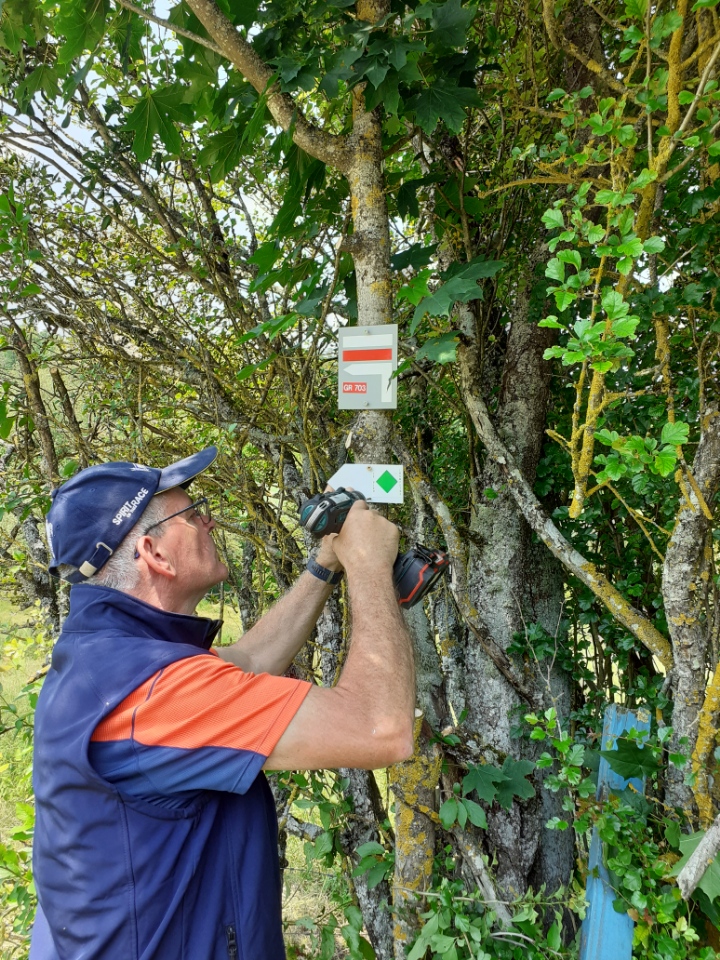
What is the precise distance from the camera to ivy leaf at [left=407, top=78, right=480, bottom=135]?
1979 millimetres

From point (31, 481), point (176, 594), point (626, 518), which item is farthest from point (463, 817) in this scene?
point (31, 481)

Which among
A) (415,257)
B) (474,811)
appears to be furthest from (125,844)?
(415,257)

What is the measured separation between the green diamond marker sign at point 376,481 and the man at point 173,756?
0.90ft

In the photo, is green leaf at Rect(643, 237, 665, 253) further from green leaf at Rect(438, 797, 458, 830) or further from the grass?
the grass

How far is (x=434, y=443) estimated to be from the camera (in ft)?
11.5

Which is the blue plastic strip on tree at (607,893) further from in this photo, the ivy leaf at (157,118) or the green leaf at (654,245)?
the ivy leaf at (157,118)

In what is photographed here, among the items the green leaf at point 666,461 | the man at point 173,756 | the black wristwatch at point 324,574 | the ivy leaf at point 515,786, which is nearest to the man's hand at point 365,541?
the man at point 173,756

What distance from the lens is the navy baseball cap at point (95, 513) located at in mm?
1610

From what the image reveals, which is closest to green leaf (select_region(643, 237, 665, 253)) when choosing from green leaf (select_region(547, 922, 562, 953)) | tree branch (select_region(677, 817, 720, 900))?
tree branch (select_region(677, 817, 720, 900))

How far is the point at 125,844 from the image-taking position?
134 cm

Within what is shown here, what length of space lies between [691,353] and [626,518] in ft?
2.62

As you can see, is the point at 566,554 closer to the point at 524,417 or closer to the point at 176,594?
the point at 524,417

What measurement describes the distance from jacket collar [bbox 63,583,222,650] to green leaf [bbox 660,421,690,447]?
136 centimetres

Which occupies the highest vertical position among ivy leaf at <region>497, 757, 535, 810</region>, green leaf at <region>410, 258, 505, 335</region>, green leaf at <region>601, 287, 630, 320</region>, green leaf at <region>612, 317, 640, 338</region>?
green leaf at <region>410, 258, 505, 335</region>
